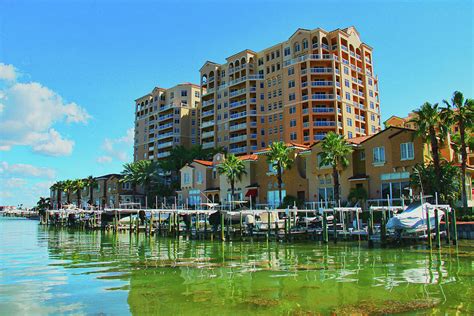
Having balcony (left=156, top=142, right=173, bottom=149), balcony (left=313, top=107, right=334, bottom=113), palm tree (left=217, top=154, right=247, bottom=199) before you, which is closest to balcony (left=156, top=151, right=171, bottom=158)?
balcony (left=156, top=142, right=173, bottom=149)

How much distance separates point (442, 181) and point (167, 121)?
9054 cm

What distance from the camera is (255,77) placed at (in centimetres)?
10144

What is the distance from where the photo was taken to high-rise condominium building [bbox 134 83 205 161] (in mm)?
119500

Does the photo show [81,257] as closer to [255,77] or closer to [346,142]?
[346,142]

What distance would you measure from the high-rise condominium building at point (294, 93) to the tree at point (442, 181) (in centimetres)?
4352

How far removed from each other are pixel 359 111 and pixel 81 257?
7712 centimetres

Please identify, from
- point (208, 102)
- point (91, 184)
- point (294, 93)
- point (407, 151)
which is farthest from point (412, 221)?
point (91, 184)

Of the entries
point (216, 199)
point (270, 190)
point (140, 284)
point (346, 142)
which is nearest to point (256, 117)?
point (216, 199)

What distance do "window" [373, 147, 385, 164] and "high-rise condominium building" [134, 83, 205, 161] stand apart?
74.0 meters

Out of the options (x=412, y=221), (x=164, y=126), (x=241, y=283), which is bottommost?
(x=241, y=283)

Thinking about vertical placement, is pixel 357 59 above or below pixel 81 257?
above

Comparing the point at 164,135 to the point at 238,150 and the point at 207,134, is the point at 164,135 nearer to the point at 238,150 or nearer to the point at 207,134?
the point at 207,134

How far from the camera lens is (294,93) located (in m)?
91.7

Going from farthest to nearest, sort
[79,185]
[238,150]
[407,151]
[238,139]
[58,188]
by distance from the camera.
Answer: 1. [58,188]
2. [79,185]
3. [238,139]
4. [238,150]
5. [407,151]
